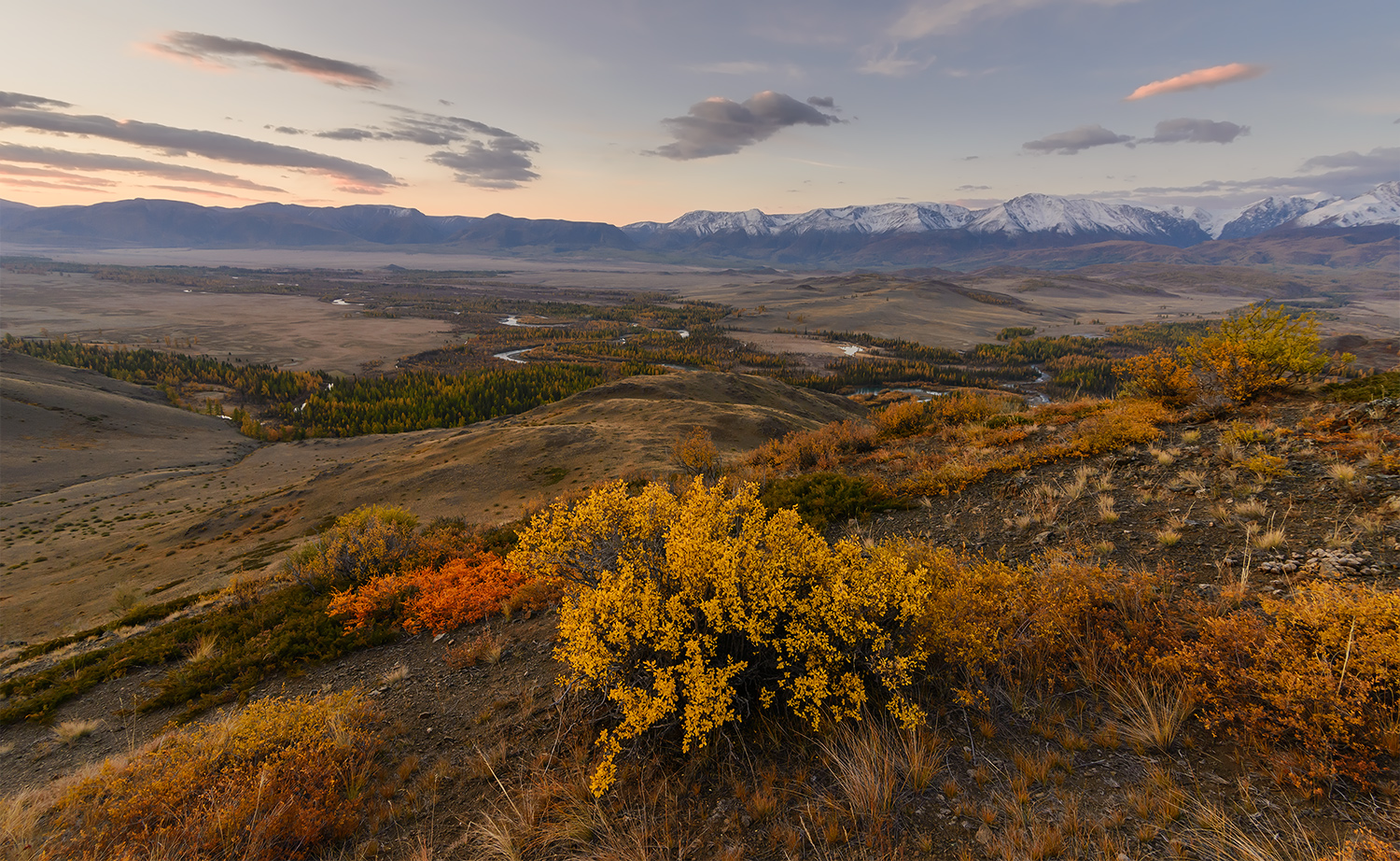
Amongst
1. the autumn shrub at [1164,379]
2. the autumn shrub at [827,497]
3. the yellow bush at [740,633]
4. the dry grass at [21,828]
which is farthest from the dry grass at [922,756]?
the autumn shrub at [1164,379]

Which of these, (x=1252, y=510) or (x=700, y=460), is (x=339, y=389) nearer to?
(x=700, y=460)

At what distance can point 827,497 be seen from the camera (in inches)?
535

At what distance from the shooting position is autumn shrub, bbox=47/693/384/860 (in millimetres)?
5484

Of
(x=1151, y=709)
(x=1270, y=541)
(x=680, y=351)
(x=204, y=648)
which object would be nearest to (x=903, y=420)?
(x=1270, y=541)

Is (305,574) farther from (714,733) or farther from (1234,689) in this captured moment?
(1234,689)

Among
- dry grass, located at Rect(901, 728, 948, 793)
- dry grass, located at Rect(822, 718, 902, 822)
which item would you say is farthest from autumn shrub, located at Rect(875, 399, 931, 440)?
dry grass, located at Rect(822, 718, 902, 822)

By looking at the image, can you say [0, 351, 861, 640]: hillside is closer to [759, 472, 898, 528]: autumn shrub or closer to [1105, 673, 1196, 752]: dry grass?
[759, 472, 898, 528]: autumn shrub

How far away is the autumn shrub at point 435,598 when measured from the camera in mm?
11367

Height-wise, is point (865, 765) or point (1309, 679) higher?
point (1309, 679)

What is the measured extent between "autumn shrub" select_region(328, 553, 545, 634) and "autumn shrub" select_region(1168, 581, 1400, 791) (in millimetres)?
10794

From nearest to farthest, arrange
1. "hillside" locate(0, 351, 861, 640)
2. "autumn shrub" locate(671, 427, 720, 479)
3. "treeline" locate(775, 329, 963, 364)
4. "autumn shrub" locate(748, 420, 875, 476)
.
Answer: "autumn shrub" locate(748, 420, 875, 476) < "autumn shrub" locate(671, 427, 720, 479) < "hillside" locate(0, 351, 861, 640) < "treeline" locate(775, 329, 963, 364)

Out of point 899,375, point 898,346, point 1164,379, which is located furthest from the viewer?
point 898,346

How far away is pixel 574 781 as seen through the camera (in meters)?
5.81

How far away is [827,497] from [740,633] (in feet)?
25.7
